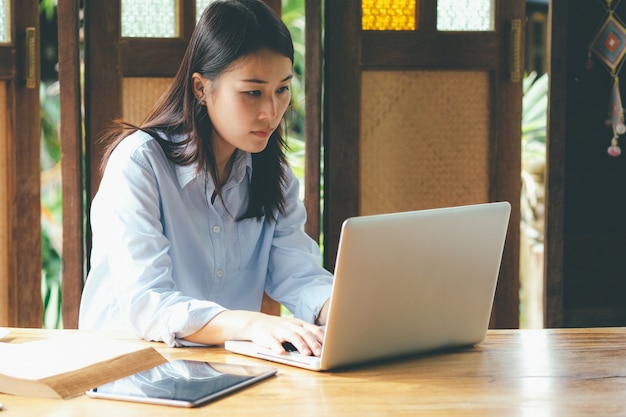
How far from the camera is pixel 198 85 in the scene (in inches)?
76.6

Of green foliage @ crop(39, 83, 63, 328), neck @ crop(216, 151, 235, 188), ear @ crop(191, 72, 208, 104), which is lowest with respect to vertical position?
green foliage @ crop(39, 83, 63, 328)

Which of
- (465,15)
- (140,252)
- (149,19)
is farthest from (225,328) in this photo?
(465,15)

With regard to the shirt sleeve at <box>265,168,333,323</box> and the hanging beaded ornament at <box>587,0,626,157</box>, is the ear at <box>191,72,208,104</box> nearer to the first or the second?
the shirt sleeve at <box>265,168,333,323</box>

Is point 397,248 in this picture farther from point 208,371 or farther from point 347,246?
point 208,371

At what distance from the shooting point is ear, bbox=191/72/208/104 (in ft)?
6.36

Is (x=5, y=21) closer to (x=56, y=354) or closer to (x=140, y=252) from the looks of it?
(x=140, y=252)

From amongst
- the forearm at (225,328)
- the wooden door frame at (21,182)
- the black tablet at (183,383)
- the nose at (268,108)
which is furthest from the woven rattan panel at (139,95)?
the black tablet at (183,383)

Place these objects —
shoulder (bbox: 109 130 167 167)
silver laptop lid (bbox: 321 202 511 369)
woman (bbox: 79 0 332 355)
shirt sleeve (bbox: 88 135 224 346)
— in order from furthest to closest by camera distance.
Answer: shoulder (bbox: 109 130 167 167) → woman (bbox: 79 0 332 355) → shirt sleeve (bbox: 88 135 224 346) → silver laptop lid (bbox: 321 202 511 369)

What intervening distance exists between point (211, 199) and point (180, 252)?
0.13 m

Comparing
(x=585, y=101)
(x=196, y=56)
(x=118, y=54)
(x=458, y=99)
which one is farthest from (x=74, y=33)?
(x=585, y=101)

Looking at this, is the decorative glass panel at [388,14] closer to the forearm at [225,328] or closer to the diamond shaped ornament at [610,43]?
the diamond shaped ornament at [610,43]

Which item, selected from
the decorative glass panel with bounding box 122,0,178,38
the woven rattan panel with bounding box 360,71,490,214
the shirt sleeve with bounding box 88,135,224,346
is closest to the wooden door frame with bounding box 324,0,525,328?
the woven rattan panel with bounding box 360,71,490,214

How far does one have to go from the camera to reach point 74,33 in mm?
2832

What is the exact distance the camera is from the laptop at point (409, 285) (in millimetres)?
1334
